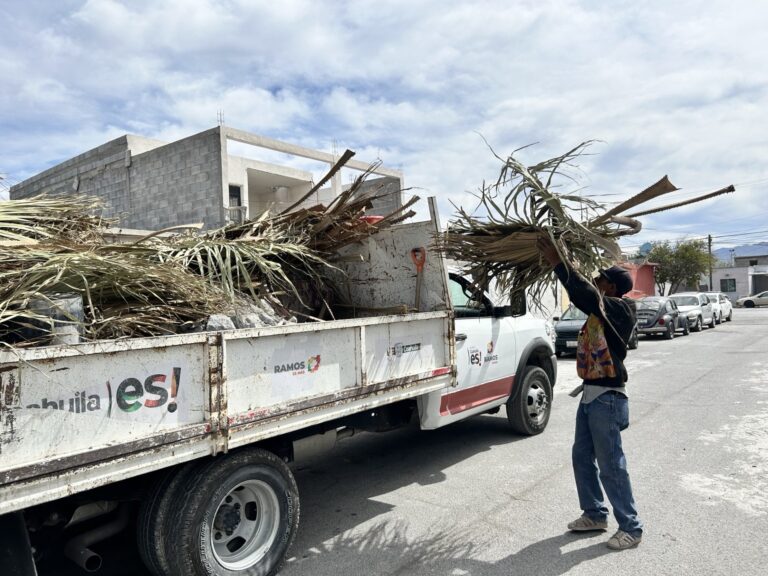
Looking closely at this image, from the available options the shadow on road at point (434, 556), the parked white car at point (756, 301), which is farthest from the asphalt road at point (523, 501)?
the parked white car at point (756, 301)

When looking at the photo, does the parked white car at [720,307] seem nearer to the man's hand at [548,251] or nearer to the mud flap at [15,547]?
the man's hand at [548,251]

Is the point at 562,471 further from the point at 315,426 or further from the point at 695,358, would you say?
the point at 695,358

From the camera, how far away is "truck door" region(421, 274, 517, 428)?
16.4 ft

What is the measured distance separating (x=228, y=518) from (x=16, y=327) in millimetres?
1516

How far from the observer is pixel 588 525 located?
392 cm

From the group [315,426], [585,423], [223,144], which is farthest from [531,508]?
[223,144]

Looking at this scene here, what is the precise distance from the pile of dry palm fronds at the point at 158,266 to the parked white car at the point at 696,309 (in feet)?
61.8

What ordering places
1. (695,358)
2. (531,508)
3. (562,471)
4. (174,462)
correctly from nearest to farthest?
Result: (174,462) < (531,508) < (562,471) < (695,358)

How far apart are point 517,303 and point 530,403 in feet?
5.72

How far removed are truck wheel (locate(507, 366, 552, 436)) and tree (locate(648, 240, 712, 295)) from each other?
119ft

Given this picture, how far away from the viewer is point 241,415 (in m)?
3.08

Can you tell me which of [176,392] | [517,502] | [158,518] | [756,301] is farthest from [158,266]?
[756,301]

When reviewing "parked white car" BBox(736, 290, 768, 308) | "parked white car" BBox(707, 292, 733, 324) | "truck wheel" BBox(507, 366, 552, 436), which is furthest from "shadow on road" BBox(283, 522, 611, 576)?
"parked white car" BBox(736, 290, 768, 308)

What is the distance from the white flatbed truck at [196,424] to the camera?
2.34 m
